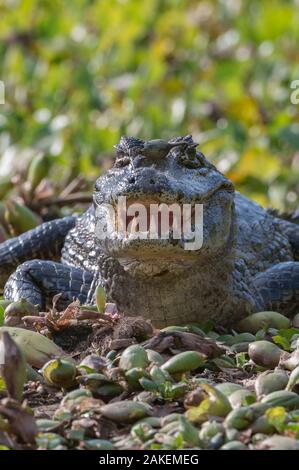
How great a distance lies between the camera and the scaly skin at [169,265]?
529 cm

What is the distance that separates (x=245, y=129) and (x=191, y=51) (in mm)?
3883

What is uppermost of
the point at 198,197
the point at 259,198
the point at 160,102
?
the point at 160,102

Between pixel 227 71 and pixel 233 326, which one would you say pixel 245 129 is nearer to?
pixel 227 71

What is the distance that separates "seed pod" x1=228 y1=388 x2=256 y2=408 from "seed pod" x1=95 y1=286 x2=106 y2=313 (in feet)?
3.62

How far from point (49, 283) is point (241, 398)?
2211 millimetres

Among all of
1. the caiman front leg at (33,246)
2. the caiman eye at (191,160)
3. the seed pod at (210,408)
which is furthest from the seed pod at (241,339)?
the caiman front leg at (33,246)

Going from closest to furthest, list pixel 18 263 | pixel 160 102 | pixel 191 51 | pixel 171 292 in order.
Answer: pixel 171 292
pixel 18 263
pixel 160 102
pixel 191 51

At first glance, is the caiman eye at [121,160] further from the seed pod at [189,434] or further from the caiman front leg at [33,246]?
the seed pod at [189,434]

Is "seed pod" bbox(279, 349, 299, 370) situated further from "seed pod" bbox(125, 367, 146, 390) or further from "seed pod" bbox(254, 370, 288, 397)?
"seed pod" bbox(125, 367, 146, 390)

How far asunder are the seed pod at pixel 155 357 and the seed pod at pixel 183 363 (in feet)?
0.25

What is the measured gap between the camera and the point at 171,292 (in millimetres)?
5637

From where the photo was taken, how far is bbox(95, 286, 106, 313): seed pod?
5.40 metres

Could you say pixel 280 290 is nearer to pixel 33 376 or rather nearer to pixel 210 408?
pixel 33 376

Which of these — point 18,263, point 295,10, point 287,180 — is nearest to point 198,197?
point 18,263
